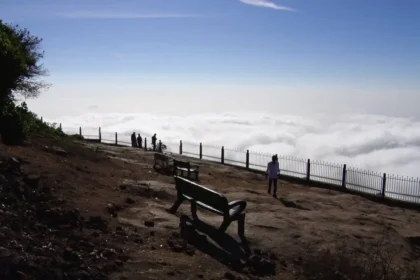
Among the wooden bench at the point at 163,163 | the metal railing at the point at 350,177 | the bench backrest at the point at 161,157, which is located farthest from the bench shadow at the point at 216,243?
the metal railing at the point at 350,177

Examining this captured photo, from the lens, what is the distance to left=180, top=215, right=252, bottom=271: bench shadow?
7.33 m

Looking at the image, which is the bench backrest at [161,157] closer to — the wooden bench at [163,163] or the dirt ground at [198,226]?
the wooden bench at [163,163]

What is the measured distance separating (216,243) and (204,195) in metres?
1.31

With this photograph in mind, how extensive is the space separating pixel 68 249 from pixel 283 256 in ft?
13.6

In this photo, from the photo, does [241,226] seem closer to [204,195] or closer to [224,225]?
[224,225]

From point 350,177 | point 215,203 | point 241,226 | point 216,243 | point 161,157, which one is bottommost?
point 350,177

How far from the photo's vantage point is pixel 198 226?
9000 mm

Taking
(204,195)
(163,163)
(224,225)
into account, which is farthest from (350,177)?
(224,225)

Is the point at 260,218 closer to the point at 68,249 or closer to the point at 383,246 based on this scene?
the point at 383,246

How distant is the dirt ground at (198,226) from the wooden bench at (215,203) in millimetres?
321

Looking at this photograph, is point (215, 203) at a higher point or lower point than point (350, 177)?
higher

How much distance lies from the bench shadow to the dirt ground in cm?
2

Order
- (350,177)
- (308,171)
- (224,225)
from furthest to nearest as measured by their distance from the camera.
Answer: (308,171) → (350,177) → (224,225)

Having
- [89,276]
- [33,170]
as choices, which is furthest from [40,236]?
[33,170]
